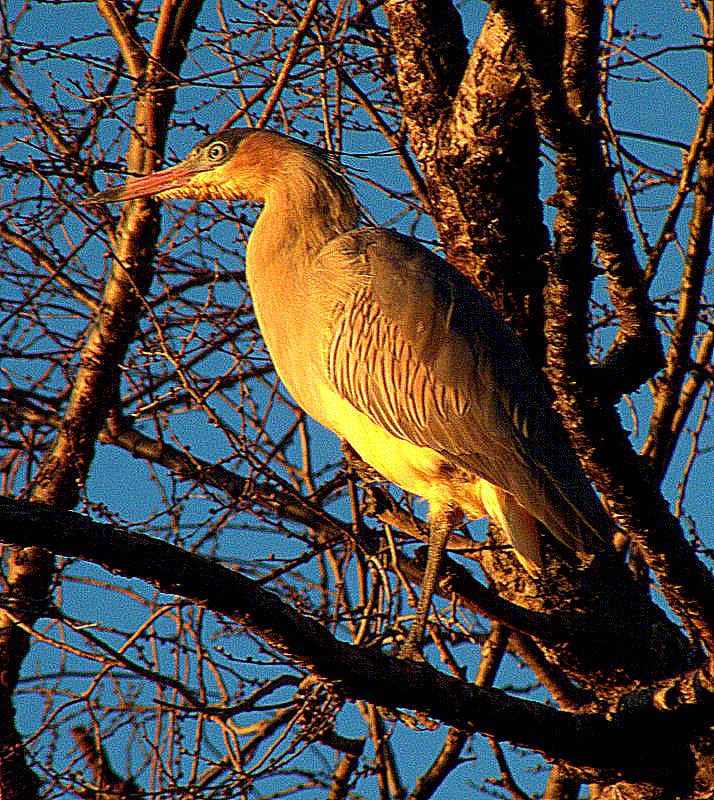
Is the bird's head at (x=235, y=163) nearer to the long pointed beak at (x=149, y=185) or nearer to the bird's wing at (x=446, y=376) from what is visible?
the long pointed beak at (x=149, y=185)

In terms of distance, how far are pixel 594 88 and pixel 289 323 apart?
72.4 inches

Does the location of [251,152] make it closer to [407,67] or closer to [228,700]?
[407,67]

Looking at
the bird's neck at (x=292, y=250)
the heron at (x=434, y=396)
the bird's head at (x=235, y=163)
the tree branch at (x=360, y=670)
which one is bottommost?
the tree branch at (x=360, y=670)

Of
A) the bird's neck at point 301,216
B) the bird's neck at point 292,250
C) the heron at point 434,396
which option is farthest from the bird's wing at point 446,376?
the bird's neck at point 301,216

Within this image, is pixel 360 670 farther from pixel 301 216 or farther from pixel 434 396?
pixel 301 216

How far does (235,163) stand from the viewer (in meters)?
4.35

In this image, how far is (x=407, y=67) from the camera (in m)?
3.91

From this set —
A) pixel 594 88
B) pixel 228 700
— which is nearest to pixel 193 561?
pixel 594 88

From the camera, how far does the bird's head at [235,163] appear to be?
14.0 feet

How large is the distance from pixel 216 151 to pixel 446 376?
143 centimetres

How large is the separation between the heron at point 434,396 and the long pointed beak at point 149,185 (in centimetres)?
2

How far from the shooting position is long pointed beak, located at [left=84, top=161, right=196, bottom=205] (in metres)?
3.93

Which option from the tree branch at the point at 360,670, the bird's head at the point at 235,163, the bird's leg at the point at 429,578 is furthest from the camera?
the bird's head at the point at 235,163

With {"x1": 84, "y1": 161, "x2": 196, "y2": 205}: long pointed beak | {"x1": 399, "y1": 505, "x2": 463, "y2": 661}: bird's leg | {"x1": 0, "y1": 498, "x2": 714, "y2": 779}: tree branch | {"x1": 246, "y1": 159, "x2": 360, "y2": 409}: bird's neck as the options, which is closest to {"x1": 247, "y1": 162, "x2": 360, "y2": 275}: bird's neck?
{"x1": 246, "y1": 159, "x2": 360, "y2": 409}: bird's neck
